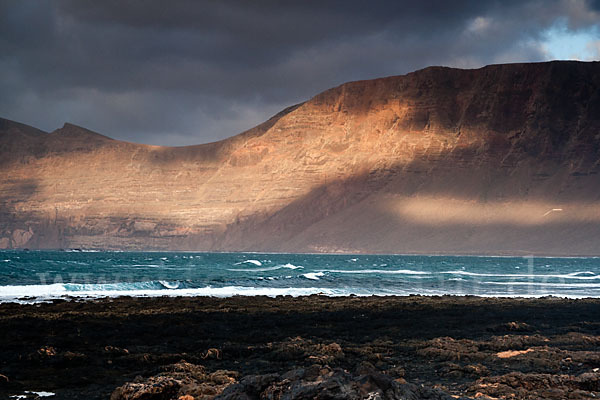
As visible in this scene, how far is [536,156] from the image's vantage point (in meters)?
168

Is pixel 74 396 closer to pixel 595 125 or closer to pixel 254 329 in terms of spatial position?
pixel 254 329

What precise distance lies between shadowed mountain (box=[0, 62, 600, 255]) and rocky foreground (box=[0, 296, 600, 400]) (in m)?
132

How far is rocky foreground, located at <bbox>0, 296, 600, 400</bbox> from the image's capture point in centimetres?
807

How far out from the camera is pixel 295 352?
1300cm

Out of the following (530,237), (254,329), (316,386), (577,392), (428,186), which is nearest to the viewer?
(316,386)

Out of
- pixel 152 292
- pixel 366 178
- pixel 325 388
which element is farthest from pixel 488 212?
pixel 325 388

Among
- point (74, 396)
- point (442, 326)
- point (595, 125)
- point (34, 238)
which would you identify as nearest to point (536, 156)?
point (595, 125)

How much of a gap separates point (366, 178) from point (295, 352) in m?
158

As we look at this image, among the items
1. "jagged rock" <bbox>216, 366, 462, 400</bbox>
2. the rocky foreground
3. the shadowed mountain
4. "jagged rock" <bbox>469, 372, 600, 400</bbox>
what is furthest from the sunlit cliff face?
"jagged rock" <bbox>216, 366, 462, 400</bbox>

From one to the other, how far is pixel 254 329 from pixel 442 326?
548 cm

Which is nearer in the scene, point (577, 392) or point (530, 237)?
point (577, 392)

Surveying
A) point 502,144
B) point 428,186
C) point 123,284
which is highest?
point 502,144

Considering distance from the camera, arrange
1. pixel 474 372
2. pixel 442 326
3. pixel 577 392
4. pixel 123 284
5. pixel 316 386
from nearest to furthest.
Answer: pixel 316 386
pixel 577 392
pixel 474 372
pixel 442 326
pixel 123 284

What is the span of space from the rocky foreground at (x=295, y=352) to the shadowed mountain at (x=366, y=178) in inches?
5195
